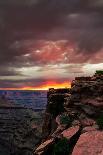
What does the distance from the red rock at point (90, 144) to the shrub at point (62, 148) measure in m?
2.15

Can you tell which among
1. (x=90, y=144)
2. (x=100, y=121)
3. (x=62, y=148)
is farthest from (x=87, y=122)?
(x=90, y=144)

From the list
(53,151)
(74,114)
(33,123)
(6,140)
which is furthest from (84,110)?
(6,140)

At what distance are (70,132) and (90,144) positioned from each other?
7.02m

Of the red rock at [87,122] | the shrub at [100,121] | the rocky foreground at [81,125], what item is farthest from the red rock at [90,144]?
the red rock at [87,122]

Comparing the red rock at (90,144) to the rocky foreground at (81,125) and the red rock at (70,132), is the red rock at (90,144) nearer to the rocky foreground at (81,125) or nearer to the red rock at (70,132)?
the rocky foreground at (81,125)

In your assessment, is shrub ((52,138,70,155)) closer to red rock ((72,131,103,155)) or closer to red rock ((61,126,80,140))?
red rock ((61,126,80,140))

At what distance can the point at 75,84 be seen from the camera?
52.9 m

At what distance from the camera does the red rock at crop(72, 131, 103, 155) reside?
3490cm

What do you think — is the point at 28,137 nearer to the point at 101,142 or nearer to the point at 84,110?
the point at 84,110

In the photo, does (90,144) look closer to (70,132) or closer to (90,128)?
(90,128)

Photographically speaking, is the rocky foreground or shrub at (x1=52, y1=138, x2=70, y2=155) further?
shrub at (x1=52, y1=138, x2=70, y2=155)

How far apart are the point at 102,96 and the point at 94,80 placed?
4.16 metres

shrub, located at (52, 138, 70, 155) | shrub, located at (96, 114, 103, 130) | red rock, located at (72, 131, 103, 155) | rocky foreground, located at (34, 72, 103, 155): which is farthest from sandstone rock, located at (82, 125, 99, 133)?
shrub, located at (52, 138, 70, 155)

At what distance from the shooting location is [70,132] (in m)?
43.6
